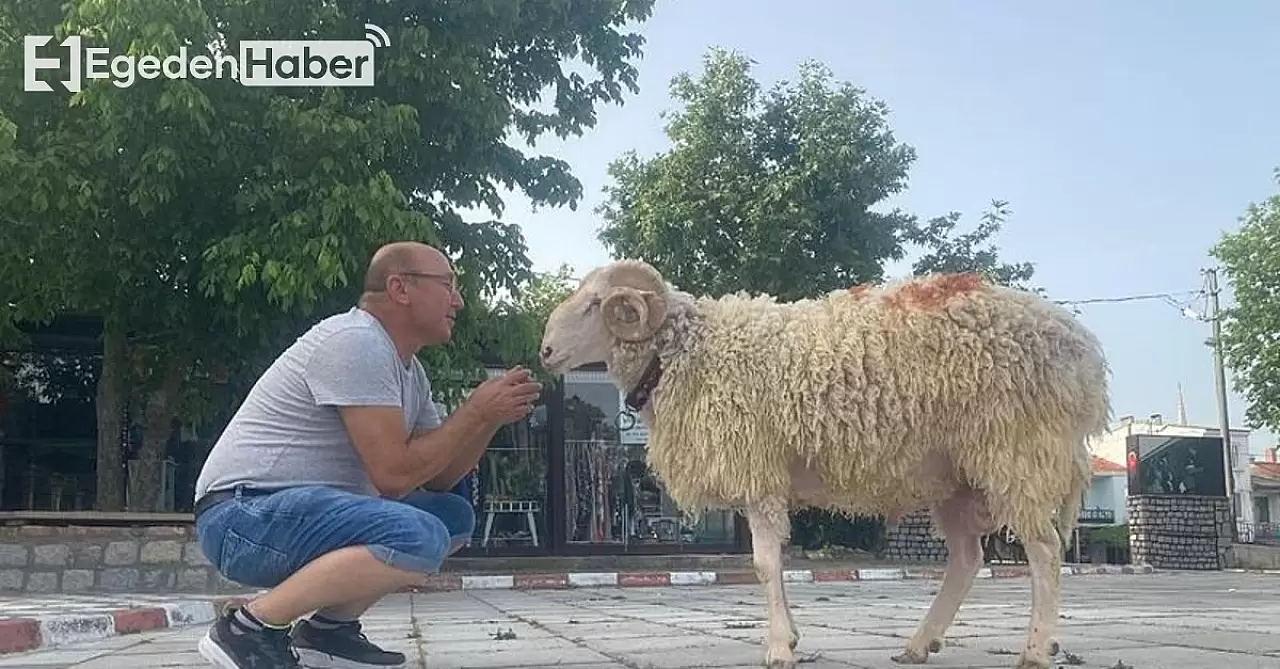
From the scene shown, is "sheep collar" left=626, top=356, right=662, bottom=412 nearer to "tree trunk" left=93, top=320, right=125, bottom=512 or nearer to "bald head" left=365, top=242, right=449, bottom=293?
"bald head" left=365, top=242, right=449, bottom=293

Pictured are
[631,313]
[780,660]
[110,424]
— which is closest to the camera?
[780,660]

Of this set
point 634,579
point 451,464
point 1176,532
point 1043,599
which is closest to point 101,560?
point 634,579

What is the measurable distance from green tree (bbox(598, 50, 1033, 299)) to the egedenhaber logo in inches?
347

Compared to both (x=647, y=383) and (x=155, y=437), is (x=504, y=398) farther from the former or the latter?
(x=155, y=437)

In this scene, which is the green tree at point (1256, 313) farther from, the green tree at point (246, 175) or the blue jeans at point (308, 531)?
the blue jeans at point (308, 531)

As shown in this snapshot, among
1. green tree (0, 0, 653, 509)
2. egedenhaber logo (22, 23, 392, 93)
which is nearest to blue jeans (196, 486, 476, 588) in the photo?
green tree (0, 0, 653, 509)

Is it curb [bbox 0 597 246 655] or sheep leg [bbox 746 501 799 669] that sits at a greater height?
sheep leg [bbox 746 501 799 669]

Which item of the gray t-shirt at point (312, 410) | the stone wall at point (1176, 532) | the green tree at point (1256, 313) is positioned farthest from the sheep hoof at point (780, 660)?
the green tree at point (1256, 313)

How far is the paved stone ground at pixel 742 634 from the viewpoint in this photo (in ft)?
13.9

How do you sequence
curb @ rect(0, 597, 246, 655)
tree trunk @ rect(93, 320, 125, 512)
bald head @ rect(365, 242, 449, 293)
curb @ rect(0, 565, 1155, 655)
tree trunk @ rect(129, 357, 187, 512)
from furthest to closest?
tree trunk @ rect(129, 357, 187, 512), tree trunk @ rect(93, 320, 125, 512), curb @ rect(0, 565, 1155, 655), curb @ rect(0, 597, 246, 655), bald head @ rect(365, 242, 449, 293)

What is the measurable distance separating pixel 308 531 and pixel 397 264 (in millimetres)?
828

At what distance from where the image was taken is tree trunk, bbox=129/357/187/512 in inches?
454

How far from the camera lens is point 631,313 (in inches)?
173

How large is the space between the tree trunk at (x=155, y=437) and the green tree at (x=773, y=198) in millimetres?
8946
